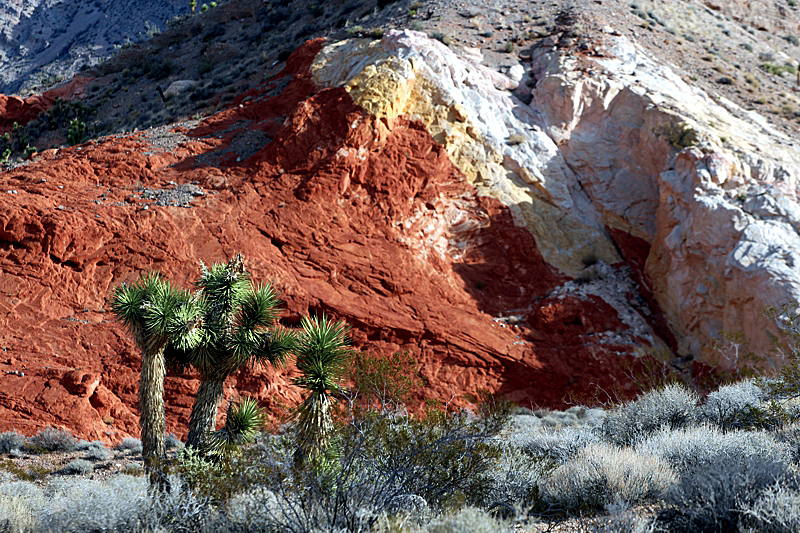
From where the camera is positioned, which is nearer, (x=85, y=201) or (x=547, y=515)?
(x=547, y=515)

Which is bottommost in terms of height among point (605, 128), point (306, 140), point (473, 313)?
point (473, 313)

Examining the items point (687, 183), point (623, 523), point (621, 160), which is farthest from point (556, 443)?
point (621, 160)

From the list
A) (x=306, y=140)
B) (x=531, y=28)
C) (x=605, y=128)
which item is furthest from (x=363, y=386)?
(x=531, y=28)

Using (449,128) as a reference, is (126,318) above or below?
above

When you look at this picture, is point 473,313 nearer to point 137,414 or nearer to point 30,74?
point 137,414

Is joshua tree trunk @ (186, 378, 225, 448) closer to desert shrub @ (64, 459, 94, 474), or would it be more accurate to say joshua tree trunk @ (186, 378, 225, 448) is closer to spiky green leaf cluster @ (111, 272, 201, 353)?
spiky green leaf cluster @ (111, 272, 201, 353)

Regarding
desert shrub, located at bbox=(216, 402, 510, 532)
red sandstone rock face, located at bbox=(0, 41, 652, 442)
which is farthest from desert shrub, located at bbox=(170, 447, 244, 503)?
red sandstone rock face, located at bbox=(0, 41, 652, 442)

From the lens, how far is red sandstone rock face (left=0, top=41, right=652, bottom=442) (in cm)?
1573

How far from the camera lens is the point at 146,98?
36188mm

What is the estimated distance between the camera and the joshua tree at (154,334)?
950cm

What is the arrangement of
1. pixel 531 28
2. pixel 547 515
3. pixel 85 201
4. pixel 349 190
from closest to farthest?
pixel 547 515 → pixel 85 201 → pixel 349 190 → pixel 531 28

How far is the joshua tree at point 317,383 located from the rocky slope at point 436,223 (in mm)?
7140

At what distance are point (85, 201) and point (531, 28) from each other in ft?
71.8

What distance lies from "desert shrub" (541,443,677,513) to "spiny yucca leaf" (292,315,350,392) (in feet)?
11.4
